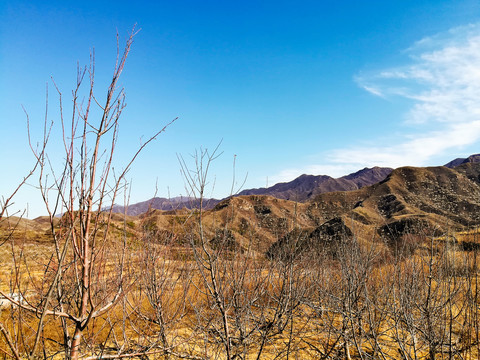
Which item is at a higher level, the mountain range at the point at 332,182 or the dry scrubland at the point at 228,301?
the mountain range at the point at 332,182

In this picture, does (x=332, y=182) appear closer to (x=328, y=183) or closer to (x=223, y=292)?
(x=328, y=183)

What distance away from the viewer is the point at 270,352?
19.1 feet

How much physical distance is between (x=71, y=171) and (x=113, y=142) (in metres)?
0.30

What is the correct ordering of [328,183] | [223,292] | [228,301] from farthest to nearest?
[328,183] → [228,301] → [223,292]

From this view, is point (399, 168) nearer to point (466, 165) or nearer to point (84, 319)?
Answer: point (466, 165)

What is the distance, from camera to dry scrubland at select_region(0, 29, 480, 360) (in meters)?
1.82

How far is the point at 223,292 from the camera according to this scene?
3791mm

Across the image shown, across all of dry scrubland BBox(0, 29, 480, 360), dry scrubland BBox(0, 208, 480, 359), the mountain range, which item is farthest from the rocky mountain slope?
dry scrubland BBox(0, 208, 480, 359)

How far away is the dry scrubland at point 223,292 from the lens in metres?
1.82

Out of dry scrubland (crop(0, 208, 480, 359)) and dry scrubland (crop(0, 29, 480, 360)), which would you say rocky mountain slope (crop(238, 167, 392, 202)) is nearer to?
dry scrubland (crop(0, 29, 480, 360))

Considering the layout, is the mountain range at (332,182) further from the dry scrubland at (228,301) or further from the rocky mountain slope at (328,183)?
the dry scrubland at (228,301)

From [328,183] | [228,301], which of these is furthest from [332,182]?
[228,301]

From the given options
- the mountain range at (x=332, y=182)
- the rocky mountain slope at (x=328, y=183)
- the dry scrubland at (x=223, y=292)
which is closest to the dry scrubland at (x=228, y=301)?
the dry scrubland at (x=223, y=292)

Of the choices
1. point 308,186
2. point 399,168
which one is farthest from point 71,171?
point 308,186
